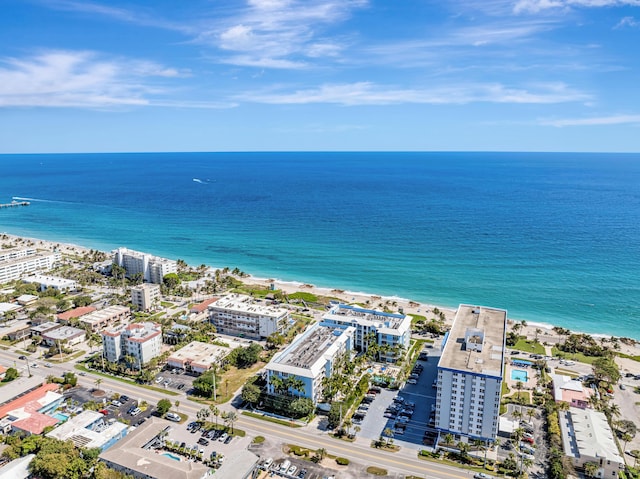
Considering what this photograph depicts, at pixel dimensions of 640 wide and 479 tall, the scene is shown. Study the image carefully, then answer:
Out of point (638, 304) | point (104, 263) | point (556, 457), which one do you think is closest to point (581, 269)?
point (638, 304)

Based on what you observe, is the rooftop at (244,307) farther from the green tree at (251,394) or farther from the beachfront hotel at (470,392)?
the beachfront hotel at (470,392)

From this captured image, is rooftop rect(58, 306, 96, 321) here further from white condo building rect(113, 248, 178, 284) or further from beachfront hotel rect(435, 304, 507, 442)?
beachfront hotel rect(435, 304, 507, 442)

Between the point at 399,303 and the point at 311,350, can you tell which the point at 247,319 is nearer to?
the point at 311,350

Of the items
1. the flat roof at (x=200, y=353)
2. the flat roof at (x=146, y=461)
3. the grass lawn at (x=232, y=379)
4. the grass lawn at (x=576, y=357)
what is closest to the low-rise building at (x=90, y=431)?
the flat roof at (x=146, y=461)

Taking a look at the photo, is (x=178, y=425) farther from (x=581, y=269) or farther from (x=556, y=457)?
(x=581, y=269)

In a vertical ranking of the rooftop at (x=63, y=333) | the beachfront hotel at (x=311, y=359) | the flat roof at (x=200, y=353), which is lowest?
the flat roof at (x=200, y=353)
